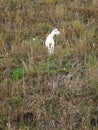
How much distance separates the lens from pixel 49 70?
4332mm

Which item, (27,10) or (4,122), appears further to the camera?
(27,10)

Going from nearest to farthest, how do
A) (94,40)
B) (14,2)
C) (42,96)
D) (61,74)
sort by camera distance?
(42,96), (61,74), (94,40), (14,2)

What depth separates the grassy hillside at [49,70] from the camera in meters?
3.64

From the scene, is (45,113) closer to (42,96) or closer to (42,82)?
(42,96)

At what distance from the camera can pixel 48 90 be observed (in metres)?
4.00

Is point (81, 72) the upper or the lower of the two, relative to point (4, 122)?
upper

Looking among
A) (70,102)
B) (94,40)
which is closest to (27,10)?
(94,40)

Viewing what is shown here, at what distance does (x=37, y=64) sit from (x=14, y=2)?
8.43ft

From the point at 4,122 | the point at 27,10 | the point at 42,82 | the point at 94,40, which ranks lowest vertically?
the point at 4,122

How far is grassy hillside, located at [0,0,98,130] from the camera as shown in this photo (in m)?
3.64

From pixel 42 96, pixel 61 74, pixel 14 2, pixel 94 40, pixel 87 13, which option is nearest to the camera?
pixel 42 96

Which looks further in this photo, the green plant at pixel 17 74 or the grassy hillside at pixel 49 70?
the green plant at pixel 17 74

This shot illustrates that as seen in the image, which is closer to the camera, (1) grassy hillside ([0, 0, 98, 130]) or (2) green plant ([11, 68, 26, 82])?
(1) grassy hillside ([0, 0, 98, 130])

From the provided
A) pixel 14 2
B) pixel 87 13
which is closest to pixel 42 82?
pixel 87 13
